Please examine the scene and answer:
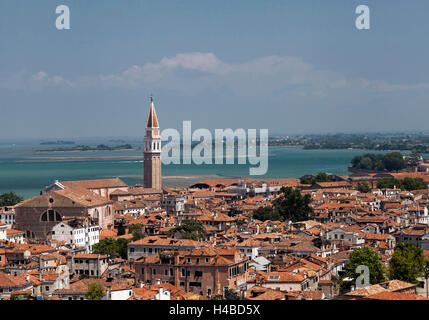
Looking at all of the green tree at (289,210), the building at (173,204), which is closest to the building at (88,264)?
the green tree at (289,210)

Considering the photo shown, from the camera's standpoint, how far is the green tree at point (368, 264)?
8.57 meters

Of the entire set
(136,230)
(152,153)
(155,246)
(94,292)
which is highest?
(152,153)

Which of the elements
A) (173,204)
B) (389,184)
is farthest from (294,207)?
(389,184)

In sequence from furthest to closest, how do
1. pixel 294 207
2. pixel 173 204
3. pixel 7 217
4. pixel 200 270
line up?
1. pixel 173 204
2. pixel 294 207
3. pixel 7 217
4. pixel 200 270

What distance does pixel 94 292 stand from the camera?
7703 millimetres

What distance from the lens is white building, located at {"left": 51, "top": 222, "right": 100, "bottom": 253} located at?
14203 mm

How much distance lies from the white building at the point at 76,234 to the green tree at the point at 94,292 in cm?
622

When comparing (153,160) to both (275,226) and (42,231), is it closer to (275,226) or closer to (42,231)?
(42,231)

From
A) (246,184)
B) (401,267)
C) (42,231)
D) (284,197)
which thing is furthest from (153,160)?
(401,267)

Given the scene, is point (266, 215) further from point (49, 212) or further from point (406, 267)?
point (406, 267)

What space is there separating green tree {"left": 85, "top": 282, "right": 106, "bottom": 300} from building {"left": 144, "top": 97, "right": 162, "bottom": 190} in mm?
19850

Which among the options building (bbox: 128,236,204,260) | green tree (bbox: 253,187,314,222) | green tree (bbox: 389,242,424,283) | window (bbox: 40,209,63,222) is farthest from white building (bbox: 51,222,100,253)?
green tree (bbox: 389,242,424,283)

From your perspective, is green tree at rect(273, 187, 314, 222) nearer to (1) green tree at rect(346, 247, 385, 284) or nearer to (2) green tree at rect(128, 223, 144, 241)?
(2) green tree at rect(128, 223, 144, 241)

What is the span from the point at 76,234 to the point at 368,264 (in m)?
7.02
